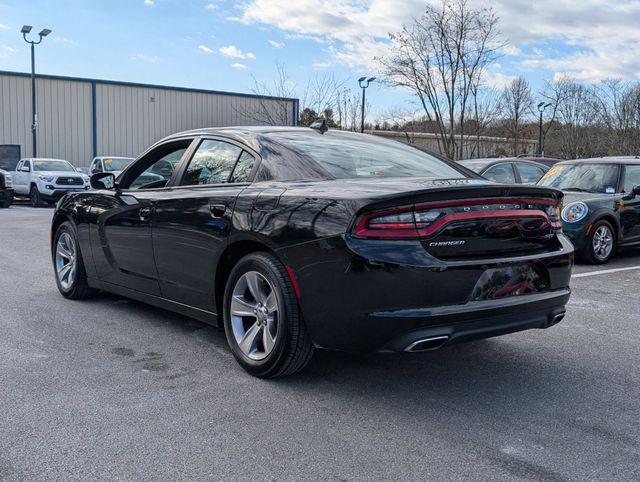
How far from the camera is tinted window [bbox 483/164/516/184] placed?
1220 cm

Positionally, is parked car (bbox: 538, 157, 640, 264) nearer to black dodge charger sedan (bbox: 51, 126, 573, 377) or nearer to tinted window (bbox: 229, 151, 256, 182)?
black dodge charger sedan (bbox: 51, 126, 573, 377)

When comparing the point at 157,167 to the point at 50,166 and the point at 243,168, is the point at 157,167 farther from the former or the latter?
the point at 50,166

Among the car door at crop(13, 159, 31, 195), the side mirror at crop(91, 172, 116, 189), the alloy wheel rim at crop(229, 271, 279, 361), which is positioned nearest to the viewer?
the alloy wheel rim at crop(229, 271, 279, 361)

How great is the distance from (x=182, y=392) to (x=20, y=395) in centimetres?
90

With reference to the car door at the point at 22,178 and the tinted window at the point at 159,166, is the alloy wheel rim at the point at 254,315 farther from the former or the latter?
the car door at the point at 22,178

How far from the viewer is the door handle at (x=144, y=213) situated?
199 inches

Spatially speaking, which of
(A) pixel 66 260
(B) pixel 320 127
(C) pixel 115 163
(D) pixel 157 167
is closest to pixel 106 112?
(C) pixel 115 163

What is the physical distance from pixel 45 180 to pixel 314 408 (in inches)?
873

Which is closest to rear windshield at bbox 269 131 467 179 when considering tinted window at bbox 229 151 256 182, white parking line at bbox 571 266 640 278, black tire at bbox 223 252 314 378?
tinted window at bbox 229 151 256 182

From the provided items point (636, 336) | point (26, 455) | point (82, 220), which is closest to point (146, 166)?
point (82, 220)

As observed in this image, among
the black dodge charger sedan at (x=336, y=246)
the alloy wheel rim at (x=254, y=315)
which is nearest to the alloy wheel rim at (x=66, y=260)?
the black dodge charger sedan at (x=336, y=246)

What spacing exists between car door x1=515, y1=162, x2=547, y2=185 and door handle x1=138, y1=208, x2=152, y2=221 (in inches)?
355

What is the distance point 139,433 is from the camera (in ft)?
10.8

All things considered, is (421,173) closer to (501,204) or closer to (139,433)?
(501,204)
